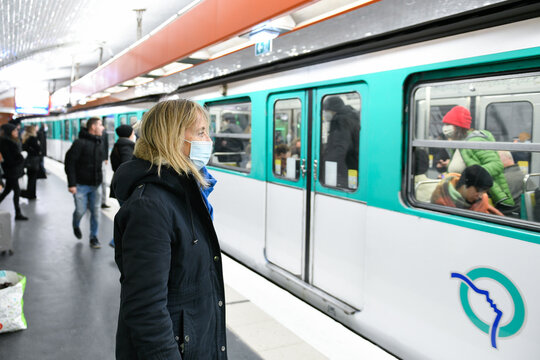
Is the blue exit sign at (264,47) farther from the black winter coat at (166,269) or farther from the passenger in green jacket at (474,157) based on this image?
the black winter coat at (166,269)

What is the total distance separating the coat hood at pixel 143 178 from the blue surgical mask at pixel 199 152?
0.44 feet

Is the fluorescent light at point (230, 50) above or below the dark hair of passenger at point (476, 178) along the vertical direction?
above

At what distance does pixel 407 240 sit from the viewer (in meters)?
2.75

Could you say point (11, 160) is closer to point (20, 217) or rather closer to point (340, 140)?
point (20, 217)

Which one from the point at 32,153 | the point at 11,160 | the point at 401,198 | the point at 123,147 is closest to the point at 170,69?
the point at 123,147

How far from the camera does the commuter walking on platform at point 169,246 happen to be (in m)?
1.27

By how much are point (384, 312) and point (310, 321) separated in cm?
60

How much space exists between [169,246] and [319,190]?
2.48m

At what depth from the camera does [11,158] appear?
7.06 m

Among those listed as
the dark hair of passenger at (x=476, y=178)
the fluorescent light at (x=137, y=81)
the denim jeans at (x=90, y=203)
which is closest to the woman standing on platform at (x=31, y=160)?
the fluorescent light at (x=137, y=81)

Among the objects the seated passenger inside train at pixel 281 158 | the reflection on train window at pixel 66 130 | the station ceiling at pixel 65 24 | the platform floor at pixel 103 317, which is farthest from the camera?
the reflection on train window at pixel 66 130

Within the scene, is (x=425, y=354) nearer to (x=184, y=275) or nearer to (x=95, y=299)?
(x=184, y=275)

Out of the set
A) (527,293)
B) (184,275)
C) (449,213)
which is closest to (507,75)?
(449,213)

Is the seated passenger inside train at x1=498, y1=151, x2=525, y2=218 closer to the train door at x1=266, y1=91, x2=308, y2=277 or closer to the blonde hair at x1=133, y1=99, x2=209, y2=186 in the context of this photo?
the blonde hair at x1=133, y1=99, x2=209, y2=186
